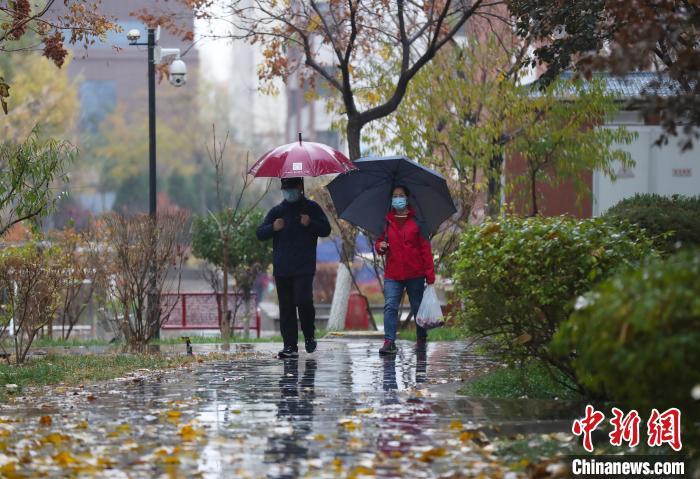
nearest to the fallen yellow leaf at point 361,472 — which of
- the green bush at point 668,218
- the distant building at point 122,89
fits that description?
the green bush at point 668,218

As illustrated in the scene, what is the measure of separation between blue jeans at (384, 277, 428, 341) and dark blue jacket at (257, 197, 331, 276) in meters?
0.90

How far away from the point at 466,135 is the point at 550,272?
13243 millimetres

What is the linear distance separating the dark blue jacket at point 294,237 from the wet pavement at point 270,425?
135 cm

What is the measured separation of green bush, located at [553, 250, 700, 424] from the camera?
6164 millimetres

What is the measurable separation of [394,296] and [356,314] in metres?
12.4

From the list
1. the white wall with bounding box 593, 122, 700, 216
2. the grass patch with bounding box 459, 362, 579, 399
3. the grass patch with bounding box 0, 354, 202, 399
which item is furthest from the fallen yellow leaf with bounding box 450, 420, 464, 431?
the white wall with bounding box 593, 122, 700, 216

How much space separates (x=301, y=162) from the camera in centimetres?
1398

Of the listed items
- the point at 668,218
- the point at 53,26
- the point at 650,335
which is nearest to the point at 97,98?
the point at 53,26

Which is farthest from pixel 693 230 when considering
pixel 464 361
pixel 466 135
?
pixel 466 135

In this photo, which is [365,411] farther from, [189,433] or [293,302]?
[293,302]

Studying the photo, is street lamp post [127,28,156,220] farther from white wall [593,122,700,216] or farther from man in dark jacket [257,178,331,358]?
white wall [593,122,700,216]

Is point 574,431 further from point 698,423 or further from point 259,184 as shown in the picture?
point 259,184

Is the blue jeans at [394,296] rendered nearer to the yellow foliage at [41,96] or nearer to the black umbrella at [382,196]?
the black umbrella at [382,196]

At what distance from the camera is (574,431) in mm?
8375
